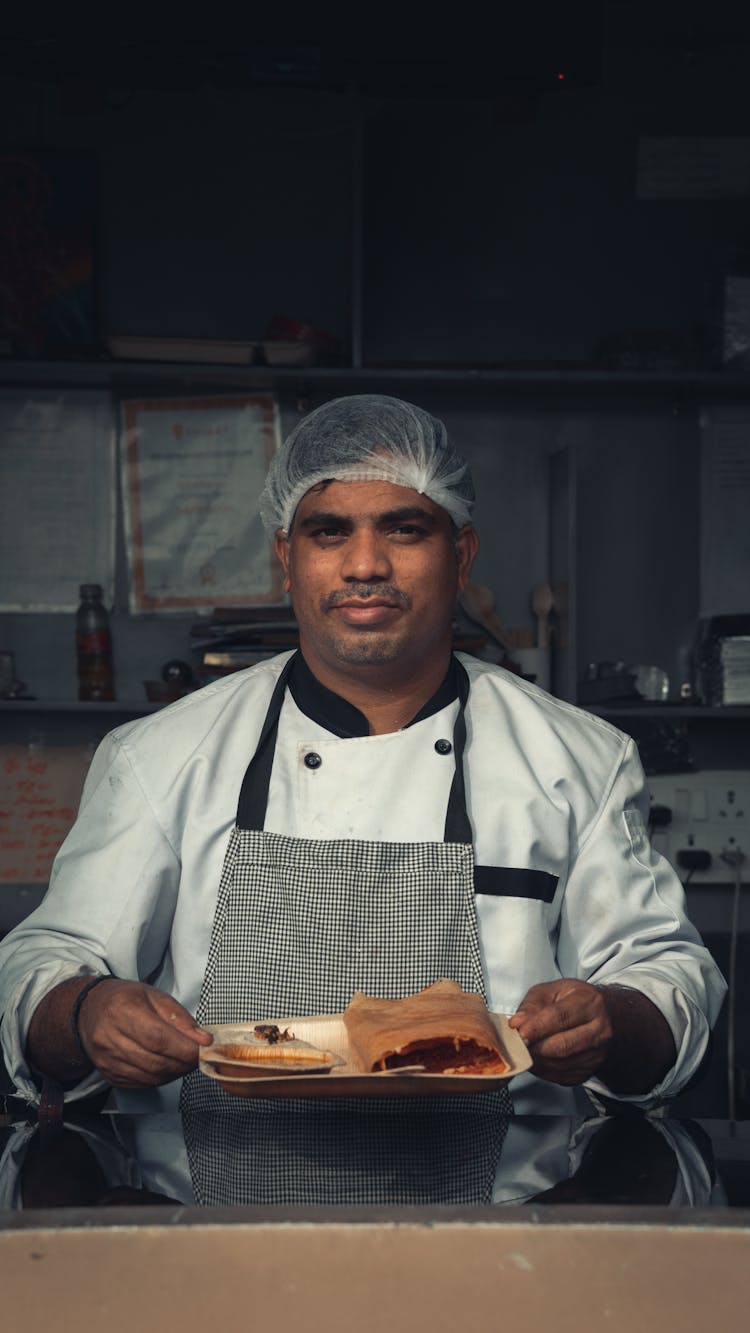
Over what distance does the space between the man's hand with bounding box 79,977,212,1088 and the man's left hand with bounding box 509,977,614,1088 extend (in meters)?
0.32

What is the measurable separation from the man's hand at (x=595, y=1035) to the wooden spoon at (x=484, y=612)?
156 centimetres

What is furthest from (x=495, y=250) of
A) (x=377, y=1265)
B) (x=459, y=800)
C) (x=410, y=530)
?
(x=377, y=1265)

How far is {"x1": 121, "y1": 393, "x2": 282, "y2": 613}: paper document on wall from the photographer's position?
3078 millimetres

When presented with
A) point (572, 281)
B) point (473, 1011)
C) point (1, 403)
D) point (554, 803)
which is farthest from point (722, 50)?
point (473, 1011)

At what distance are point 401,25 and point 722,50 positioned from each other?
1116 mm

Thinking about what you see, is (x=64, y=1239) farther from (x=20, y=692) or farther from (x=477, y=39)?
(x=20, y=692)

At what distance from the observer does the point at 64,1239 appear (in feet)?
2.70

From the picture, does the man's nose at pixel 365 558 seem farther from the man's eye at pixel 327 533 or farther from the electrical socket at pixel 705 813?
the electrical socket at pixel 705 813

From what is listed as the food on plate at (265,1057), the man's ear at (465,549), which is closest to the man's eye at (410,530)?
the man's ear at (465,549)

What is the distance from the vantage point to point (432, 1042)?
1.21m

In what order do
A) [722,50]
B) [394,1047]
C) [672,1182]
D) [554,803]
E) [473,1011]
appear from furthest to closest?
1. [722,50]
2. [554,803]
3. [473,1011]
4. [394,1047]
5. [672,1182]

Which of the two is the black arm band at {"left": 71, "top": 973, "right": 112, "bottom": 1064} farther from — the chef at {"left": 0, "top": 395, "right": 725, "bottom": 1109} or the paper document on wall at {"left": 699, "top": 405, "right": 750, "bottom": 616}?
the paper document on wall at {"left": 699, "top": 405, "right": 750, "bottom": 616}

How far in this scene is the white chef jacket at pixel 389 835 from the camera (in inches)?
66.4

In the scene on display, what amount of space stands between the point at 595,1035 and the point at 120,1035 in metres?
0.49
